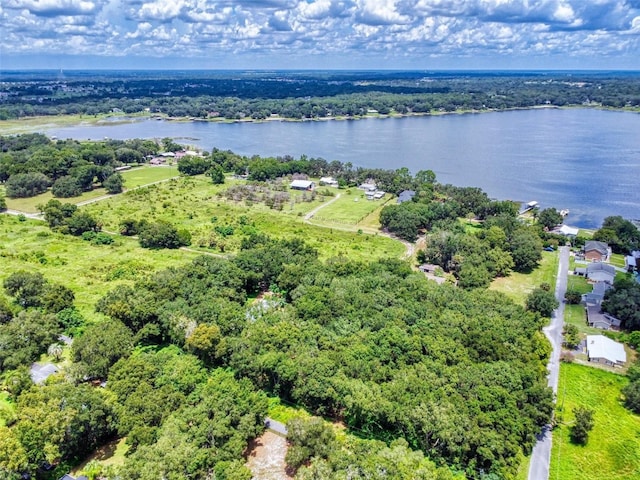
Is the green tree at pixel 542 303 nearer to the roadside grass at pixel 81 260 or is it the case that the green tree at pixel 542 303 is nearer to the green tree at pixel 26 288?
the roadside grass at pixel 81 260

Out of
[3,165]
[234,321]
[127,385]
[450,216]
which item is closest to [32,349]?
[127,385]

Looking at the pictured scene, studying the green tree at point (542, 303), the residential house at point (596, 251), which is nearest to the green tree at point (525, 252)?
the residential house at point (596, 251)

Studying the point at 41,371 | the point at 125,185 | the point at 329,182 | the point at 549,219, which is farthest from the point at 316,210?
the point at 41,371

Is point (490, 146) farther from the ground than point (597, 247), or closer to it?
farther from the ground

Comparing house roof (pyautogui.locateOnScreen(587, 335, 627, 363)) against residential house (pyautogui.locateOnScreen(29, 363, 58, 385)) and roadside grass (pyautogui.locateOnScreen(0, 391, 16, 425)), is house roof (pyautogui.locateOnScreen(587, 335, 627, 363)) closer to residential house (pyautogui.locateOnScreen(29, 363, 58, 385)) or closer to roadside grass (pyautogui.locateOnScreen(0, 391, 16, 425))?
residential house (pyautogui.locateOnScreen(29, 363, 58, 385))

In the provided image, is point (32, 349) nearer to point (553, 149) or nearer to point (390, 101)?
point (553, 149)

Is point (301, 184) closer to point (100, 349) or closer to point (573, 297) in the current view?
point (573, 297)
